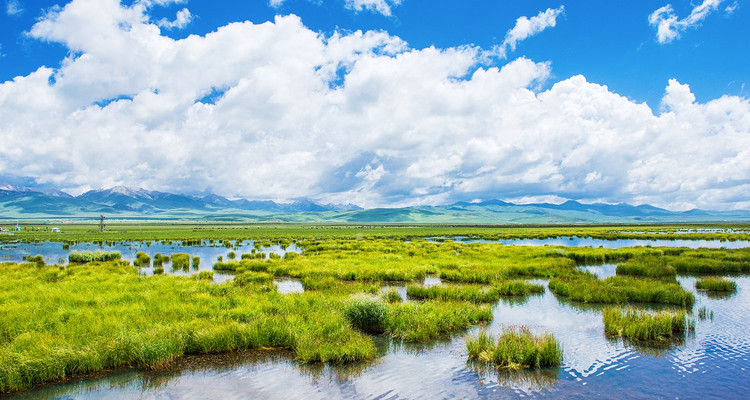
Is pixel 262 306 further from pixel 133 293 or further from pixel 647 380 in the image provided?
pixel 647 380

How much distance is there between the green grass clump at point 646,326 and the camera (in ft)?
46.3

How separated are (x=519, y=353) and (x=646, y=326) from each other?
5857 mm

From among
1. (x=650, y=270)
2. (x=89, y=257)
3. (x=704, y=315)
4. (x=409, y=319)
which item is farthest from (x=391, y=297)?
(x=89, y=257)

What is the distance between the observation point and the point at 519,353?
471 inches

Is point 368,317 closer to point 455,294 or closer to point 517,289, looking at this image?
point 455,294

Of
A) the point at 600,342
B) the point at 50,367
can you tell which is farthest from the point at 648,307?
the point at 50,367

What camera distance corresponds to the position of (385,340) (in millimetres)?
14438

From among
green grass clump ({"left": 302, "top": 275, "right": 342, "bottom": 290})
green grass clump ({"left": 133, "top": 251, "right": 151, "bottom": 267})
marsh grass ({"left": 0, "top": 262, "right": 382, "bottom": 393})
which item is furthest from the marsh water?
green grass clump ({"left": 133, "top": 251, "right": 151, "bottom": 267})

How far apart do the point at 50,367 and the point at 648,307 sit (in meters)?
23.3

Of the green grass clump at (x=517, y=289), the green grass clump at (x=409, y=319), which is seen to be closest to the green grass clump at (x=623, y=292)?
the green grass clump at (x=517, y=289)

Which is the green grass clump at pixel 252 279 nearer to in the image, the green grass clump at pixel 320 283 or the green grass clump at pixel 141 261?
the green grass clump at pixel 320 283

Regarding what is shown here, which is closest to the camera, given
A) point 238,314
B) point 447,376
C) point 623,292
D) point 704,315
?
point 447,376

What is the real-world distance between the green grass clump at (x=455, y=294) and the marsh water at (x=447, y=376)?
579 cm

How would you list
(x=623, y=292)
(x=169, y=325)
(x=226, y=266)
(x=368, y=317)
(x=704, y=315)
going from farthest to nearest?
(x=226, y=266) < (x=623, y=292) < (x=704, y=315) < (x=368, y=317) < (x=169, y=325)
